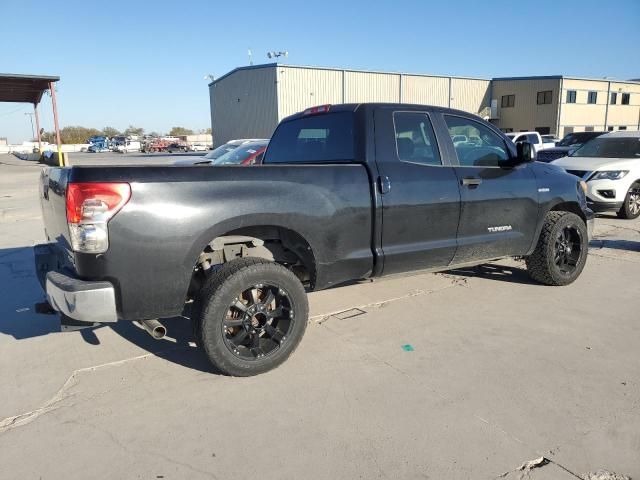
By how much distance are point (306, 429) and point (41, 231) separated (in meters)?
7.91

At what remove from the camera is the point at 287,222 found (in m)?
3.38

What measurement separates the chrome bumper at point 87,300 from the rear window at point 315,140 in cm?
211

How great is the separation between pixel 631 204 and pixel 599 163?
103cm

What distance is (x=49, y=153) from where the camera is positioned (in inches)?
154

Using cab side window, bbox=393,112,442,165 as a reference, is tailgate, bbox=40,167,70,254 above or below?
below

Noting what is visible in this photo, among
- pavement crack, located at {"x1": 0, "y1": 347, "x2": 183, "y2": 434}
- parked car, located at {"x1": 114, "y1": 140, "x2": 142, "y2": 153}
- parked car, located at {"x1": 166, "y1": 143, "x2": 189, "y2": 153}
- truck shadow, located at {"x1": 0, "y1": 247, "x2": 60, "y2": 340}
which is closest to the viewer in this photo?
pavement crack, located at {"x1": 0, "y1": 347, "x2": 183, "y2": 434}

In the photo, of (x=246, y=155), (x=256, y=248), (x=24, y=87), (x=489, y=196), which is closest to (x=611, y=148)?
(x=489, y=196)

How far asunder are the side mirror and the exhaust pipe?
3.65 metres

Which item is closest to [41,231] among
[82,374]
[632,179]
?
[82,374]

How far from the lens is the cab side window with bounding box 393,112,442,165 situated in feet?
13.4

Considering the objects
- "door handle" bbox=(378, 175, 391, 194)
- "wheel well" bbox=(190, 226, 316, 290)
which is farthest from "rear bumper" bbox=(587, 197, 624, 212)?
"wheel well" bbox=(190, 226, 316, 290)

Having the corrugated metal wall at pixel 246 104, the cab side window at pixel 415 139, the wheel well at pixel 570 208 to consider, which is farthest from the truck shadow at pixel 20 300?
the corrugated metal wall at pixel 246 104

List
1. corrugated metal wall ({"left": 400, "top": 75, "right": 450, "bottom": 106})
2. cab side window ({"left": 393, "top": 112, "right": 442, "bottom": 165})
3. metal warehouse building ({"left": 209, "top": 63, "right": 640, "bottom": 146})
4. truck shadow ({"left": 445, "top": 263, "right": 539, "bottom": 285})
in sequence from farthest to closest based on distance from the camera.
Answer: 1. corrugated metal wall ({"left": 400, "top": 75, "right": 450, "bottom": 106})
2. metal warehouse building ({"left": 209, "top": 63, "right": 640, "bottom": 146})
3. truck shadow ({"left": 445, "top": 263, "right": 539, "bottom": 285})
4. cab side window ({"left": 393, "top": 112, "right": 442, "bottom": 165})

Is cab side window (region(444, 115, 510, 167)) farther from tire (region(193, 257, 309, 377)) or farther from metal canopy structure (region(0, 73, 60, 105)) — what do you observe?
metal canopy structure (region(0, 73, 60, 105))
